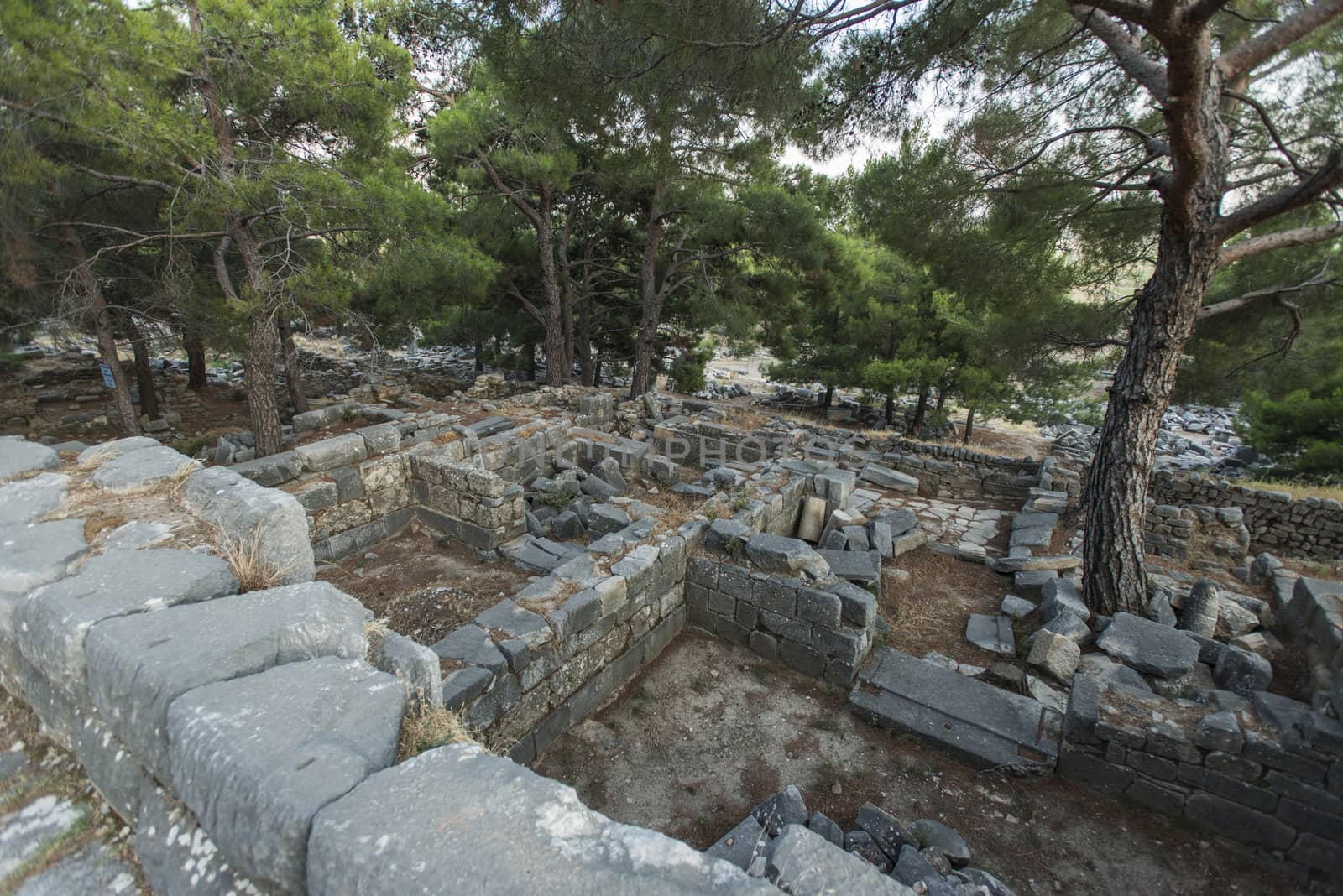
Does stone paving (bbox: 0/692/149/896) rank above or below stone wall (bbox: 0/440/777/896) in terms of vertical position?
below

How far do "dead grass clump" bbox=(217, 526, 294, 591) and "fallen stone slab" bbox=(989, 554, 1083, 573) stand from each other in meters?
6.96

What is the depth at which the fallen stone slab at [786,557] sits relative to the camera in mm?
5184

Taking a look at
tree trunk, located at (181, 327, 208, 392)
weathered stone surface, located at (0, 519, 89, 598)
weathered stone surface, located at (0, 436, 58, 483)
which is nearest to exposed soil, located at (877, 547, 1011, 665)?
weathered stone surface, located at (0, 519, 89, 598)

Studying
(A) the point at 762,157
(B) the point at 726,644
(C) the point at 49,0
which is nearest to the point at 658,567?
(B) the point at 726,644

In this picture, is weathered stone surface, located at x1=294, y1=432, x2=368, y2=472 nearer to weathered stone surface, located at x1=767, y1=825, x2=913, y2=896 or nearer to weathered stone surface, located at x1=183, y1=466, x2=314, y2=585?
weathered stone surface, located at x1=183, y1=466, x2=314, y2=585

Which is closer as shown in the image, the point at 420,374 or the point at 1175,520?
the point at 1175,520

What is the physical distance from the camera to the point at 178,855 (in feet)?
4.68

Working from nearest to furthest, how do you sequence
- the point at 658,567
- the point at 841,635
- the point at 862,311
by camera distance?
the point at 841,635
the point at 658,567
the point at 862,311

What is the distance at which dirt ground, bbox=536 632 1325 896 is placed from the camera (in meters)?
3.40

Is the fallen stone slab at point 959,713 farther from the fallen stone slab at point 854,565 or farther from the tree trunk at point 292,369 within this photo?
the tree trunk at point 292,369

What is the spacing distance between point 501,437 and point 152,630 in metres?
6.96

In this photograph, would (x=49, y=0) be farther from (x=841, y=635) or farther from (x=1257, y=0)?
(x=1257, y=0)

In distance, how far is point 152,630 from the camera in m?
1.79

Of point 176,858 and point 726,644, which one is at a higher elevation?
point 176,858
